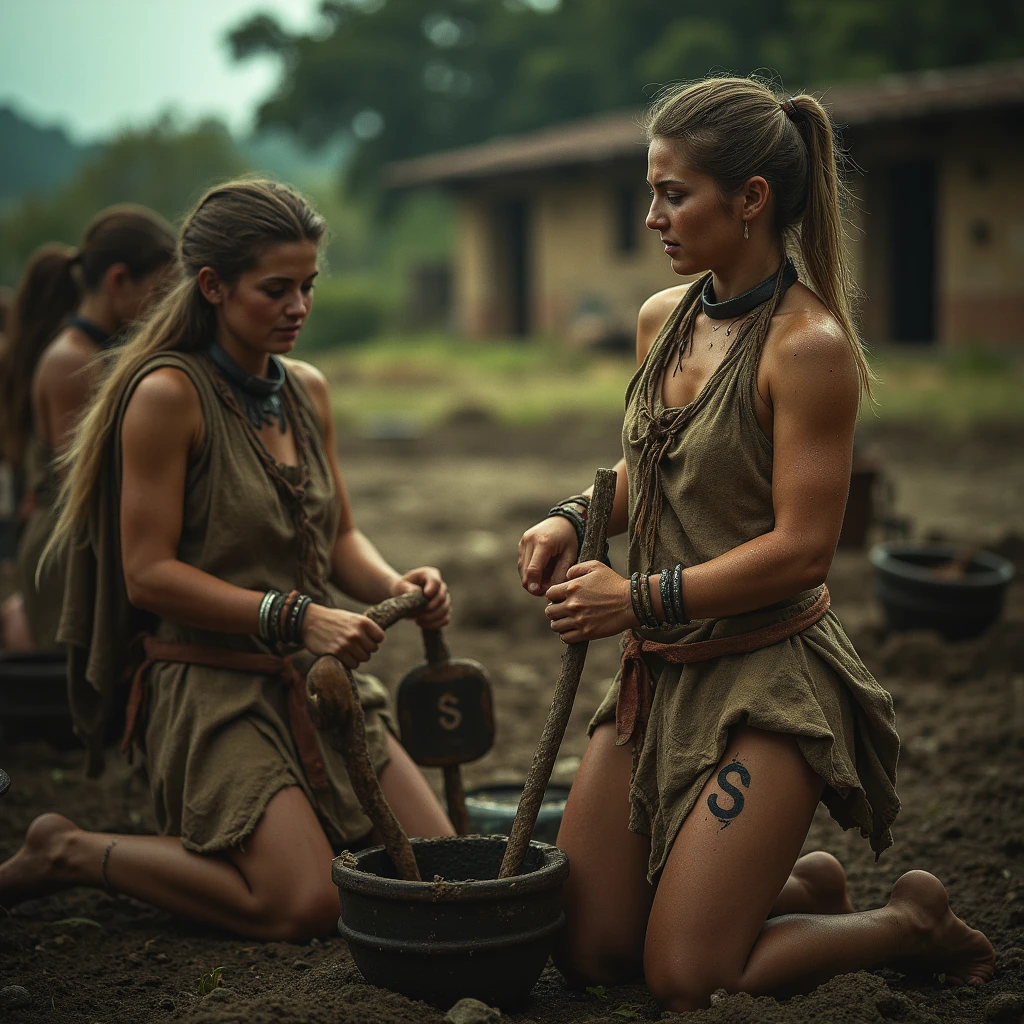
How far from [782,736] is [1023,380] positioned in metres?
14.7

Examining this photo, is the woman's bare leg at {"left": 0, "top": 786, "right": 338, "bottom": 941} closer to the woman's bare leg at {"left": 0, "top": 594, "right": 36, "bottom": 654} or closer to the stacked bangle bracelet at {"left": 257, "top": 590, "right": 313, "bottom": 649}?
the stacked bangle bracelet at {"left": 257, "top": 590, "right": 313, "bottom": 649}

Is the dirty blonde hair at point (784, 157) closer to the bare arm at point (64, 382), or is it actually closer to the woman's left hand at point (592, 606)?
the woman's left hand at point (592, 606)

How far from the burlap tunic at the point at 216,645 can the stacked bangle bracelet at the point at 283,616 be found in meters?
0.21

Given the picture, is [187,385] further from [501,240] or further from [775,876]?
[501,240]

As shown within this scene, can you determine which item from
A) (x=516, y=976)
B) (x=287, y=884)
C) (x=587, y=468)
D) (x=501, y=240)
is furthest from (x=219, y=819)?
(x=501, y=240)

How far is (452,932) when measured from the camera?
8.87 feet

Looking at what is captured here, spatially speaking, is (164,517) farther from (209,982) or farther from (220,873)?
(209,982)

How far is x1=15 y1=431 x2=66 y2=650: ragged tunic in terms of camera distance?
4875 millimetres

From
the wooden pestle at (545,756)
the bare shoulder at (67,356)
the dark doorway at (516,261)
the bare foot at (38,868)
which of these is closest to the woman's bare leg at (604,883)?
the wooden pestle at (545,756)

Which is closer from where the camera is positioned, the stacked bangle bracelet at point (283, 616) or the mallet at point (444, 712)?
the stacked bangle bracelet at point (283, 616)

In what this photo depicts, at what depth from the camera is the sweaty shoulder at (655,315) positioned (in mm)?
3264

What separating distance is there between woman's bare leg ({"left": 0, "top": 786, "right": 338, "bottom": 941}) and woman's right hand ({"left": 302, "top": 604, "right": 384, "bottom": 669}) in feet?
1.52

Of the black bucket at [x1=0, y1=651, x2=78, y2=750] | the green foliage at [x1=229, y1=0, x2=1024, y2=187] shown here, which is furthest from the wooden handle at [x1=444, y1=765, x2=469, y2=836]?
the green foliage at [x1=229, y1=0, x2=1024, y2=187]

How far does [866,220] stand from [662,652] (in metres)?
17.9
